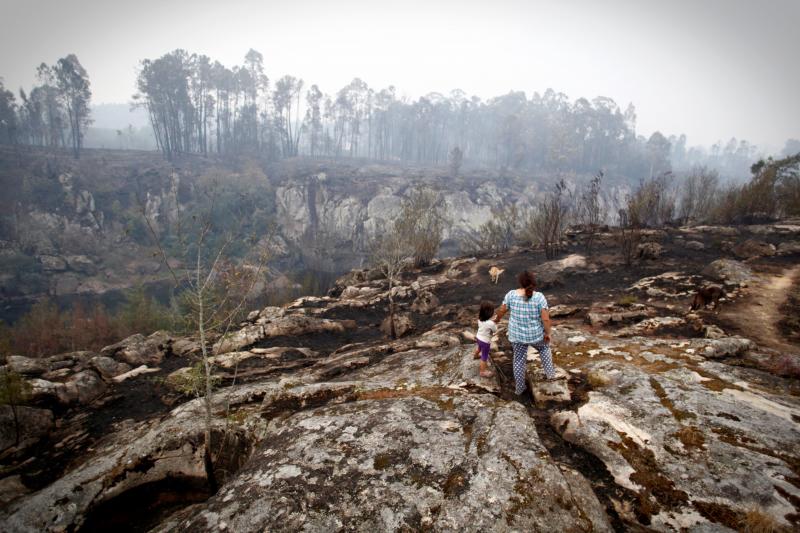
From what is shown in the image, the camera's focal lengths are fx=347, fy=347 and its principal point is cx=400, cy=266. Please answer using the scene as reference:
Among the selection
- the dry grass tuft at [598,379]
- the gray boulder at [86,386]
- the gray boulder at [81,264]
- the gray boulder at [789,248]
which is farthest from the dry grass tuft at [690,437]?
the gray boulder at [81,264]

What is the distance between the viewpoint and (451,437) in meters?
4.23

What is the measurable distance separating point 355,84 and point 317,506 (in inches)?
3417

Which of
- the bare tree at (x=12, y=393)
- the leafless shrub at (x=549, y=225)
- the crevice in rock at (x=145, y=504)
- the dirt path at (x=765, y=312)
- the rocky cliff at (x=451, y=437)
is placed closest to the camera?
the rocky cliff at (x=451, y=437)

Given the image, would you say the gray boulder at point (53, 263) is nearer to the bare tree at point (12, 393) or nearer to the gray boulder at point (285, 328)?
the gray boulder at point (285, 328)

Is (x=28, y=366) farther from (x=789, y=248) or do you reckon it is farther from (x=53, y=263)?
(x=53, y=263)

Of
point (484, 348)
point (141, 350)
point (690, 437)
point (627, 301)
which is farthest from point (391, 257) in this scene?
point (690, 437)

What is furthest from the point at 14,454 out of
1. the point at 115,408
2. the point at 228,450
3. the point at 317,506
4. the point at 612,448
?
the point at 612,448

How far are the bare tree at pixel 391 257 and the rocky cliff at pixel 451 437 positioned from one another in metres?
1.93

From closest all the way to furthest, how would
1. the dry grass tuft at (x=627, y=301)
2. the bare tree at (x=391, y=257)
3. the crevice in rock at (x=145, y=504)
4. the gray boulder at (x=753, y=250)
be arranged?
the crevice in rock at (x=145, y=504) → the dry grass tuft at (x=627, y=301) → the bare tree at (x=391, y=257) → the gray boulder at (x=753, y=250)

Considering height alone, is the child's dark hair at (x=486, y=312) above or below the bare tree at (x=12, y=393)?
above

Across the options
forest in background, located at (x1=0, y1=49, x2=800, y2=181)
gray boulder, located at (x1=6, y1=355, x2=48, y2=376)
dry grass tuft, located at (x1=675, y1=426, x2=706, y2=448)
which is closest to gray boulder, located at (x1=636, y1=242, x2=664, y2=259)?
dry grass tuft, located at (x1=675, y1=426, x2=706, y2=448)

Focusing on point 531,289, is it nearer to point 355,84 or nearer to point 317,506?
point 317,506

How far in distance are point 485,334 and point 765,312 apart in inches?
309

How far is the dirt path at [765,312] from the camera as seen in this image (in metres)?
6.94
